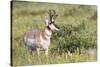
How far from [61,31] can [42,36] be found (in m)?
0.22

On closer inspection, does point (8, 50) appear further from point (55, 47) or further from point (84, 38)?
point (84, 38)

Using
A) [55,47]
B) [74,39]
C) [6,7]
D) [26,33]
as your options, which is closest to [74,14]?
[74,39]

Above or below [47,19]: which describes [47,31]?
below

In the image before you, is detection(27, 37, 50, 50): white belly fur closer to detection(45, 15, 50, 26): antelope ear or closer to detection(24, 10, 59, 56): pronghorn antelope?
detection(24, 10, 59, 56): pronghorn antelope

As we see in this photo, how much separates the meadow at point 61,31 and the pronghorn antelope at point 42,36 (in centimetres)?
4

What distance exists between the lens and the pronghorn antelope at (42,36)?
234cm

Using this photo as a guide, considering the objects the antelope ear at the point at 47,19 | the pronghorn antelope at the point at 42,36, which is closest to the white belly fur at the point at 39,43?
the pronghorn antelope at the point at 42,36

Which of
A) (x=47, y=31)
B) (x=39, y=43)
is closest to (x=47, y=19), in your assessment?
(x=47, y=31)

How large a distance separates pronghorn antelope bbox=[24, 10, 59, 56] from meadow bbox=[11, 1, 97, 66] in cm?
4

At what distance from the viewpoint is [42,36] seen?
94.0 inches

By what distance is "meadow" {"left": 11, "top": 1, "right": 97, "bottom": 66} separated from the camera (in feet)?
7.52

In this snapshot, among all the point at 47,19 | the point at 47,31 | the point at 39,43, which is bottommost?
the point at 39,43

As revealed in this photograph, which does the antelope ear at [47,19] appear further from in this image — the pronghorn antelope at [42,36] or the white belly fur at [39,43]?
the white belly fur at [39,43]

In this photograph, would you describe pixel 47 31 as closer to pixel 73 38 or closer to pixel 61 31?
pixel 61 31
